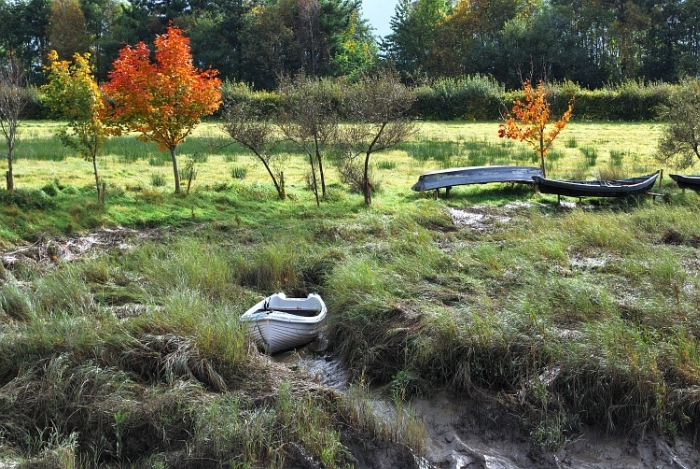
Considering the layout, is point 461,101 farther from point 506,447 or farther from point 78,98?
point 506,447

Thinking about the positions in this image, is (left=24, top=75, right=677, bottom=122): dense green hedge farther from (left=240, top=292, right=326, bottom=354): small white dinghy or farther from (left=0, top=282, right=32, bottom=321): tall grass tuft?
(left=240, top=292, right=326, bottom=354): small white dinghy

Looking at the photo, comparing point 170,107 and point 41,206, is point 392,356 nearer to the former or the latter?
point 41,206

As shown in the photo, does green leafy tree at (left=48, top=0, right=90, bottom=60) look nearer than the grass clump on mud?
No

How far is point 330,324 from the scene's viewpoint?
980 centimetres

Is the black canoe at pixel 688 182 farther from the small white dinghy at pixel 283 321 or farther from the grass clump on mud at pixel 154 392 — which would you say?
the grass clump on mud at pixel 154 392

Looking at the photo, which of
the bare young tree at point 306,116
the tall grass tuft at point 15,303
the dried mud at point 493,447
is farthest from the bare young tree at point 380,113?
the dried mud at point 493,447

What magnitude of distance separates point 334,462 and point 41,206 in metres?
9.38

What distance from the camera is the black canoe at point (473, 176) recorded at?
17.5m

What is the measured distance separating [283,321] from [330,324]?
32.6 inches

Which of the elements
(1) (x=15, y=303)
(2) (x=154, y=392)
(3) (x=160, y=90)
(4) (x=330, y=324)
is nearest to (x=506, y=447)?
(4) (x=330, y=324)

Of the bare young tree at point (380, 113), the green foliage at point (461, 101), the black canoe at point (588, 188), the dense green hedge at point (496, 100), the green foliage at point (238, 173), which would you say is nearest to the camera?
the bare young tree at point (380, 113)

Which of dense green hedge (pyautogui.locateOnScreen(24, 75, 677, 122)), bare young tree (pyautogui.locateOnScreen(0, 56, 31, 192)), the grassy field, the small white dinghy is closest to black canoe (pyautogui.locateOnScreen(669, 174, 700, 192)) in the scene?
the grassy field

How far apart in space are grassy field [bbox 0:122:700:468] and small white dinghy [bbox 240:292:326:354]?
280 millimetres

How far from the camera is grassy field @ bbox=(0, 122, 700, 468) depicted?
23.6 feet
